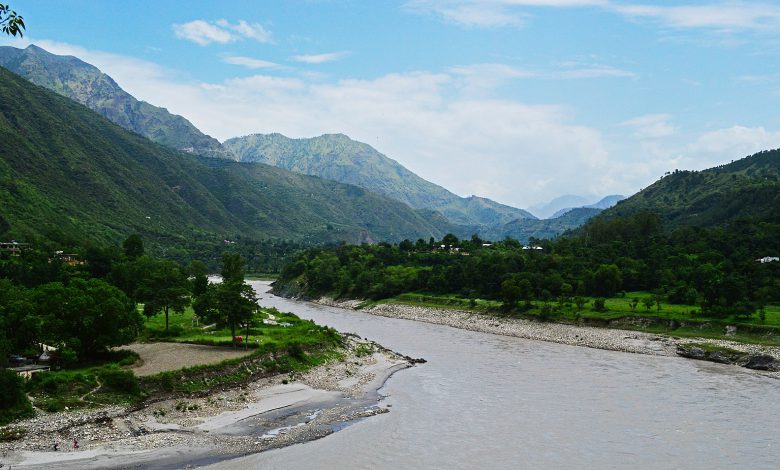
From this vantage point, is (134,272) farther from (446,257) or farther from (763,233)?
(763,233)

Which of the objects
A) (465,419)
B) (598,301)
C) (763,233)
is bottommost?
(465,419)

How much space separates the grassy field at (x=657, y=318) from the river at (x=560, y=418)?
969cm

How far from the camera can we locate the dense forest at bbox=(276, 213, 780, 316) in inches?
3199

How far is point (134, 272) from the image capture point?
3132 inches

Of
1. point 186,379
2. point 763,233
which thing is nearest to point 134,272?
point 186,379

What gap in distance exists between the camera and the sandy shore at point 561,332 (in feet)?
212

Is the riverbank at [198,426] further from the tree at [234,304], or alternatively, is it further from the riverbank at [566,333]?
the riverbank at [566,333]

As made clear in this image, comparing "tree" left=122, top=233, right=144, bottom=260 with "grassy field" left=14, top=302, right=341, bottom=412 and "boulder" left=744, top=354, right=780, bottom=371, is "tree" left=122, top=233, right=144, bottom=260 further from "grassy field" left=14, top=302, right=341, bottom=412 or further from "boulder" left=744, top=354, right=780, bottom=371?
"boulder" left=744, top=354, right=780, bottom=371

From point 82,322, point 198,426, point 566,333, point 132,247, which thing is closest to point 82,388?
point 82,322

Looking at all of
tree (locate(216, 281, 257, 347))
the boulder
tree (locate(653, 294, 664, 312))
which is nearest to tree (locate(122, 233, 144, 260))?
tree (locate(216, 281, 257, 347))

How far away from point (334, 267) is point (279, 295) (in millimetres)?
16662

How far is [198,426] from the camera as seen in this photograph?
113ft

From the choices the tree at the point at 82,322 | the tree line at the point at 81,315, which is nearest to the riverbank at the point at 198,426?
the tree line at the point at 81,315

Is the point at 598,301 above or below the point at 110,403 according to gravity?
above
